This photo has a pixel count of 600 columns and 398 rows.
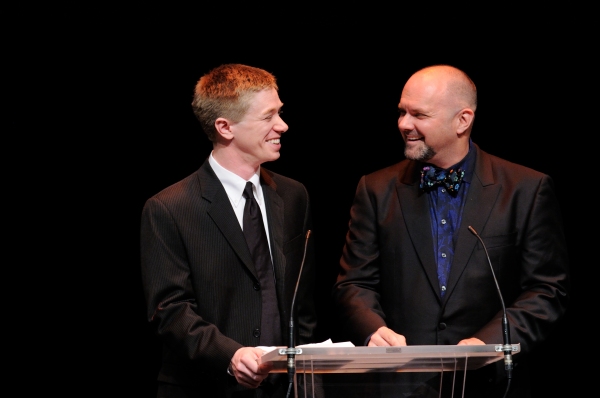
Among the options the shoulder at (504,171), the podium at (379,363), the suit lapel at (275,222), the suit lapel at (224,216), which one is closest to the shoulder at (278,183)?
the suit lapel at (275,222)

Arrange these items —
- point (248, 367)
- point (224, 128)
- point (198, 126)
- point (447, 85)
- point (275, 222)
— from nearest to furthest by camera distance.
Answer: point (248, 367), point (275, 222), point (224, 128), point (447, 85), point (198, 126)

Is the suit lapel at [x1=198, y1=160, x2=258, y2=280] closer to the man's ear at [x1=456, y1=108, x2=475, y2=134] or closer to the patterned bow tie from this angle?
the patterned bow tie

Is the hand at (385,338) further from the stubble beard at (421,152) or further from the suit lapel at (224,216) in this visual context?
the stubble beard at (421,152)

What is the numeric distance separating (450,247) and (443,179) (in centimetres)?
28

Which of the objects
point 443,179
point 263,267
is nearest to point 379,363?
point 263,267

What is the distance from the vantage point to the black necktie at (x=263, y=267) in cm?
369

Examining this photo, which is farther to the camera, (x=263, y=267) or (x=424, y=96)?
(x=424, y=96)

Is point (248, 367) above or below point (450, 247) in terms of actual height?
below

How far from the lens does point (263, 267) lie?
3750 millimetres

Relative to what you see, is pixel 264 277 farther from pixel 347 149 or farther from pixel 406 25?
pixel 406 25

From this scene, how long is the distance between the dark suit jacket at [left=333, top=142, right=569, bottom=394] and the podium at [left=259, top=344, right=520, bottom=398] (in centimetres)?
44

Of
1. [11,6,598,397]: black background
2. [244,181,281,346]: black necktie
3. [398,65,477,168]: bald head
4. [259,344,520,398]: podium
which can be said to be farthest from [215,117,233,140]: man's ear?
[11,6,598,397]: black background

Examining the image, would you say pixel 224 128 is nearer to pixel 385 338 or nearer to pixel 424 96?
pixel 424 96

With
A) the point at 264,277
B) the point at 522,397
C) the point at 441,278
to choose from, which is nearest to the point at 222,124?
the point at 264,277
